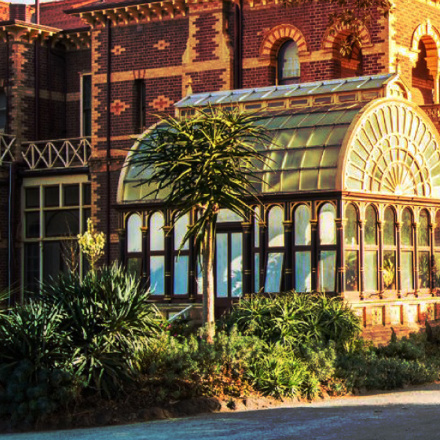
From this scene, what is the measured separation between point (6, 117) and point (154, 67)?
5.85 meters

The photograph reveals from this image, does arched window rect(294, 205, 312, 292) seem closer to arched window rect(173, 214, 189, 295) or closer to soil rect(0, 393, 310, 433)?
arched window rect(173, 214, 189, 295)

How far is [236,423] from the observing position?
1534cm

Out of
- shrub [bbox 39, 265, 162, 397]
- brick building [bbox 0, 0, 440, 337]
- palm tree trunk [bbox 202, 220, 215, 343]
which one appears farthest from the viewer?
brick building [bbox 0, 0, 440, 337]

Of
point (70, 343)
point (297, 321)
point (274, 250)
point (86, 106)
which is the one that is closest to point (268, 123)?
point (274, 250)

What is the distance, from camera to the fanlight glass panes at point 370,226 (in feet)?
84.6

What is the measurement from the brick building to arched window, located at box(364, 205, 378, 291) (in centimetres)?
6

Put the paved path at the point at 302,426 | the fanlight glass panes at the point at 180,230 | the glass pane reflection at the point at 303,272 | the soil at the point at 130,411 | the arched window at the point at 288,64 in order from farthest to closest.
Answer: the arched window at the point at 288,64, the fanlight glass panes at the point at 180,230, the glass pane reflection at the point at 303,272, the soil at the point at 130,411, the paved path at the point at 302,426

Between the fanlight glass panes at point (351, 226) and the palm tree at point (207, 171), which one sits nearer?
the palm tree at point (207, 171)

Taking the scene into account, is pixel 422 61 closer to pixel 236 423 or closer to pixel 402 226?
pixel 402 226

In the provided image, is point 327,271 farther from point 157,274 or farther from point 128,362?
point 128,362

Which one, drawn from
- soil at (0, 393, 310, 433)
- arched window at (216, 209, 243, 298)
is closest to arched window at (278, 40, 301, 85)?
arched window at (216, 209, 243, 298)

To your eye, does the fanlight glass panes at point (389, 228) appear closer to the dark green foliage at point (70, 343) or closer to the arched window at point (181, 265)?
the arched window at point (181, 265)

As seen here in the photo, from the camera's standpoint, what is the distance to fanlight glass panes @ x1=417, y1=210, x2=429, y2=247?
1088 inches

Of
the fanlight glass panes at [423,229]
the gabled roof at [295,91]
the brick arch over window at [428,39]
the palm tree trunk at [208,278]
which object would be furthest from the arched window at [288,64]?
the palm tree trunk at [208,278]
